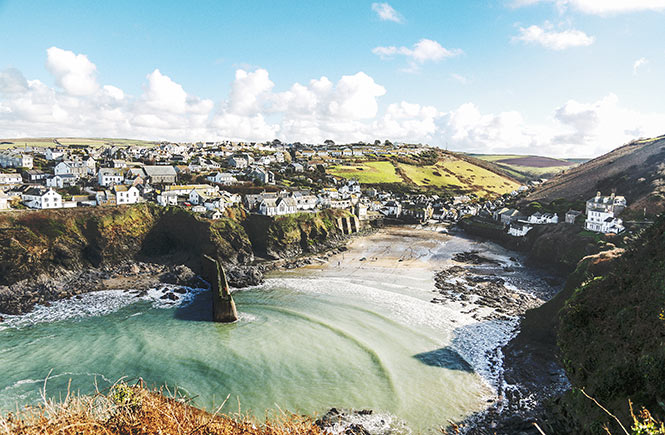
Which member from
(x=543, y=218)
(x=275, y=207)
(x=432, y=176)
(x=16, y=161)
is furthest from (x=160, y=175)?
(x=432, y=176)

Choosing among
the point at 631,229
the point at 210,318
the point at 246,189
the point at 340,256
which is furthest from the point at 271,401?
the point at 246,189

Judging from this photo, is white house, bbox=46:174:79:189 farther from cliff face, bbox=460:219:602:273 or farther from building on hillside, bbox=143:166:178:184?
cliff face, bbox=460:219:602:273

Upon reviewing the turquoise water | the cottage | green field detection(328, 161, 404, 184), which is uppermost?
green field detection(328, 161, 404, 184)

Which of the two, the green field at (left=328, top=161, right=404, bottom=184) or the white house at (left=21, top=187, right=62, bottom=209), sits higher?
the green field at (left=328, top=161, right=404, bottom=184)

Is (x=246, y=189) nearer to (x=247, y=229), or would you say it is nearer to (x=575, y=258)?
(x=247, y=229)

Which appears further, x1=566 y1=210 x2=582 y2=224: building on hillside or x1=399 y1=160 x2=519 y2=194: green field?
x1=399 y1=160 x2=519 y2=194: green field

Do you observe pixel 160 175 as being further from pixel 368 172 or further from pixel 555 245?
pixel 555 245

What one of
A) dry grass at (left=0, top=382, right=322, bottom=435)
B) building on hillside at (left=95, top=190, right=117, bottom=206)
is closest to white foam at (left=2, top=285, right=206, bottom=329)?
building on hillside at (left=95, top=190, right=117, bottom=206)
